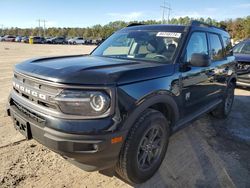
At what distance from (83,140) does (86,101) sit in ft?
1.23

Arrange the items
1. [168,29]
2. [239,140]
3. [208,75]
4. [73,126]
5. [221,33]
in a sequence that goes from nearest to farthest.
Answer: [73,126], [168,29], [208,75], [239,140], [221,33]

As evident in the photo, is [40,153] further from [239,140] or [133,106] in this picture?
[239,140]

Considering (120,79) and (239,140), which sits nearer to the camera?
(120,79)

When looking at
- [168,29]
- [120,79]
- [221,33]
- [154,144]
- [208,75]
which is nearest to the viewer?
[120,79]

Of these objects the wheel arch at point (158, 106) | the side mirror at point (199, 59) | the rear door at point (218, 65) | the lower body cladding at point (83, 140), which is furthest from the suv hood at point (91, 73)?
the rear door at point (218, 65)

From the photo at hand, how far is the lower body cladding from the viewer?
2.43 metres

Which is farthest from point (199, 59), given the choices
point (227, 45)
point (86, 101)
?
point (227, 45)

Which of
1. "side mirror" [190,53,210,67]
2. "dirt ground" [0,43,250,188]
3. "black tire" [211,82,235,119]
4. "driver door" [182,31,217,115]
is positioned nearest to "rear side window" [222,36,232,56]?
"black tire" [211,82,235,119]

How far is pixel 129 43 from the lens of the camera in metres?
4.21

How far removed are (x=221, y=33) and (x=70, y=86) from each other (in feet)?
12.8

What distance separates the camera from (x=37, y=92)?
2.74 meters

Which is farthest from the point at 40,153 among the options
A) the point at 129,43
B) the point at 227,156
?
the point at 227,156

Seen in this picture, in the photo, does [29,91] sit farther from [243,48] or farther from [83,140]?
[243,48]

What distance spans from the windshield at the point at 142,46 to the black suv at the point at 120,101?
2 centimetres
